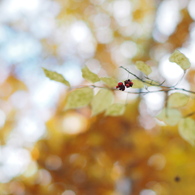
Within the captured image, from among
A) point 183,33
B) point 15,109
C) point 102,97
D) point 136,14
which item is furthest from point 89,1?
point 102,97

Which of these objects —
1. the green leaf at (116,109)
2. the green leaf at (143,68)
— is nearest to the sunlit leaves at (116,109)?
the green leaf at (116,109)

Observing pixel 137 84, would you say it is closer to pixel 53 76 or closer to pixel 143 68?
pixel 143 68

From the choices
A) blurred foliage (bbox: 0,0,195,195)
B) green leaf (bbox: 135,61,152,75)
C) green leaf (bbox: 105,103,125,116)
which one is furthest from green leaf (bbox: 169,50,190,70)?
blurred foliage (bbox: 0,0,195,195)

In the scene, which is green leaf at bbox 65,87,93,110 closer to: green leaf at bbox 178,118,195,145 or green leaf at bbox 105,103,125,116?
green leaf at bbox 105,103,125,116

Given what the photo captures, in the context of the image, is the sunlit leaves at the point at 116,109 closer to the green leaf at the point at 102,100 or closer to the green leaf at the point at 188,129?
the green leaf at the point at 102,100

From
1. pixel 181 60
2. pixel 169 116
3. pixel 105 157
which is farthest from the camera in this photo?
pixel 105 157

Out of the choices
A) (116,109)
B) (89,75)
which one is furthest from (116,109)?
(89,75)

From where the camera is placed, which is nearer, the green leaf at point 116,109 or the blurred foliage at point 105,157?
the green leaf at point 116,109

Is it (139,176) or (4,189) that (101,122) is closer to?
(139,176)
